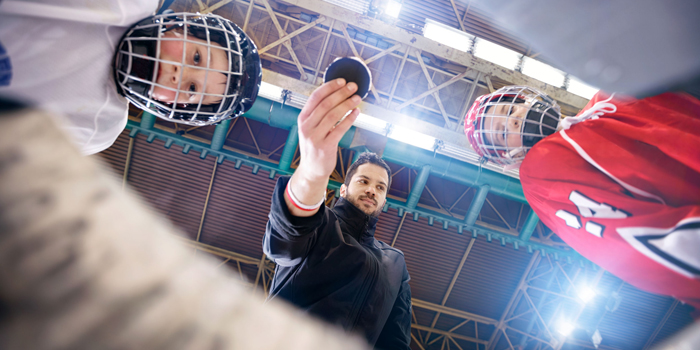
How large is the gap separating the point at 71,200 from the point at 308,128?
132cm

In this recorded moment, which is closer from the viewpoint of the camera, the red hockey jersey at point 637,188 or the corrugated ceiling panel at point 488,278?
the red hockey jersey at point 637,188

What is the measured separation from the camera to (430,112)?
25.9 feet

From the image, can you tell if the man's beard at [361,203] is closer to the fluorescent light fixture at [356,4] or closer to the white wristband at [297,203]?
the white wristband at [297,203]

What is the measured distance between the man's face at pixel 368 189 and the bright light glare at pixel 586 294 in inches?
359

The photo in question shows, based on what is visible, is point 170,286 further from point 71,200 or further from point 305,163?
point 305,163

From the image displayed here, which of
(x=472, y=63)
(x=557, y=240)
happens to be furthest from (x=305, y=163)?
(x=557, y=240)

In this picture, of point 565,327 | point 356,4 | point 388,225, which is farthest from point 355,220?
point 565,327

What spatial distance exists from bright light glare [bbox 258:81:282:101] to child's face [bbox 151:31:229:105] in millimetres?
4630

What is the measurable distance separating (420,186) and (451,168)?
87 centimetres

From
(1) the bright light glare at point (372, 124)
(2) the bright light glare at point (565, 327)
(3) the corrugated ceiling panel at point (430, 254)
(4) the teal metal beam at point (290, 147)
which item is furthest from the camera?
(2) the bright light glare at point (565, 327)

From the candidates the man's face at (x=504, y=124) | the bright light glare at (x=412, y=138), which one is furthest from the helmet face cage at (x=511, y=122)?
the bright light glare at (x=412, y=138)

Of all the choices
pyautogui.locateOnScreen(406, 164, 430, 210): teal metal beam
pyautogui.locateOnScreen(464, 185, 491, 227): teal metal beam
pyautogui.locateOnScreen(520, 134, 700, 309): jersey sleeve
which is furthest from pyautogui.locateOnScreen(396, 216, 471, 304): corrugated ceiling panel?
pyautogui.locateOnScreen(520, 134, 700, 309): jersey sleeve

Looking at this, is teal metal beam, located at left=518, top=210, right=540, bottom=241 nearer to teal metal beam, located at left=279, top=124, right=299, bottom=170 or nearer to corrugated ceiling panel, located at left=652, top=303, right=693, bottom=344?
teal metal beam, located at left=279, top=124, right=299, bottom=170

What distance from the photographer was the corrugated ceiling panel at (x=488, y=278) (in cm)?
915
